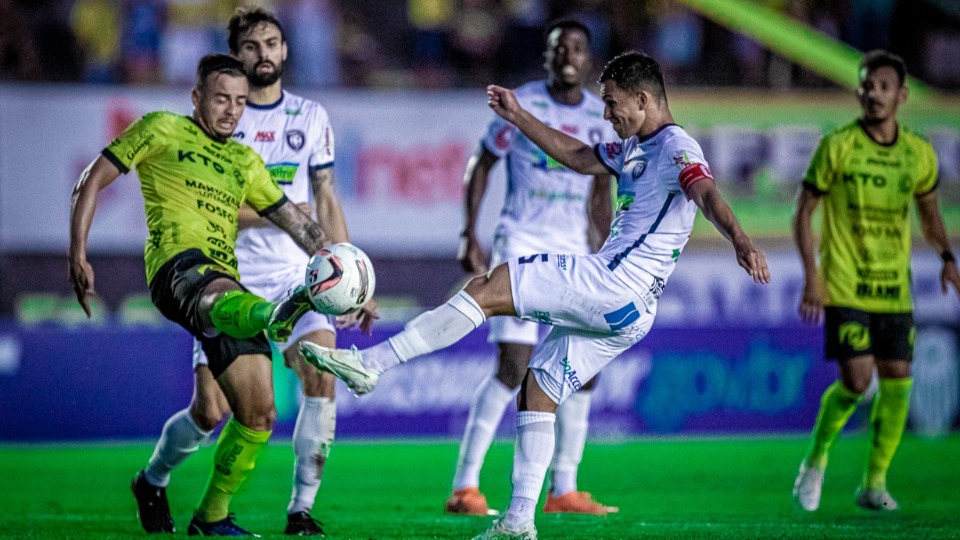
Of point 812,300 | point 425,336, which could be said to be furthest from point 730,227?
point 812,300

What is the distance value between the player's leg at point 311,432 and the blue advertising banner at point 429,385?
6125 millimetres

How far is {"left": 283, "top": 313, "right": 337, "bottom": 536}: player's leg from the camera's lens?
7.04 metres

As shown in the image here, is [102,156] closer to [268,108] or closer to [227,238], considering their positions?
[227,238]

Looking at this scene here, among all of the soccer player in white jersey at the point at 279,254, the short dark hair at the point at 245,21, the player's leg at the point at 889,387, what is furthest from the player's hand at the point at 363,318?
the player's leg at the point at 889,387

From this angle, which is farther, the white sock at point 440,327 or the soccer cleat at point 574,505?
the soccer cleat at point 574,505

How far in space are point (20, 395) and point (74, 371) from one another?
0.58m

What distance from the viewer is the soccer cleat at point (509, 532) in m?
5.90

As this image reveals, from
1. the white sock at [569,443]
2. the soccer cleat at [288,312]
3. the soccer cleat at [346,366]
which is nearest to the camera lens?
the soccer cleat at [346,366]

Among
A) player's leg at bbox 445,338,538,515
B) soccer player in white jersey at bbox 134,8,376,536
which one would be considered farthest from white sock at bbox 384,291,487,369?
player's leg at bbox 445,338,538,515

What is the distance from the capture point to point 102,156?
657 centimetres

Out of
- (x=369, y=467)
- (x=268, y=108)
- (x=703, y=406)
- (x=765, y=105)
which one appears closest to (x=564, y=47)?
(x=268, y=108)

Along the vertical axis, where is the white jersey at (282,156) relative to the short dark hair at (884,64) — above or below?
below

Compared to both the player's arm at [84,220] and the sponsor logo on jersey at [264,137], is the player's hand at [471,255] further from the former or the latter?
Answer: the player's arm at [84,220]

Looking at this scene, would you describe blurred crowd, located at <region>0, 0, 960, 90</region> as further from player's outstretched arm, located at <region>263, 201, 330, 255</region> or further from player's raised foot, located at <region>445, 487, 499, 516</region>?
player's outstretched arm, located at <region>263, 201, 330, 255</region>
